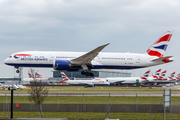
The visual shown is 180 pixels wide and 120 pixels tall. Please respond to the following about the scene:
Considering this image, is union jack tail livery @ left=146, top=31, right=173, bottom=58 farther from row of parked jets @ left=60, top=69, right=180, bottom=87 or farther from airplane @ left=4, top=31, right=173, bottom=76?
row of parked jets @ left=60, top=69, right=180, bottom=87

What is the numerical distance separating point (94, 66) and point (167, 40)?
16.5 meters

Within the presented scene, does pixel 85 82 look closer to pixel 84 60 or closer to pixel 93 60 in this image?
pixel 93 60

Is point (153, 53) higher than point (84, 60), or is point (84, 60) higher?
point (153, 53)

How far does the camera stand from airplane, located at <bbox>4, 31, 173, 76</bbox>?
46156 mm

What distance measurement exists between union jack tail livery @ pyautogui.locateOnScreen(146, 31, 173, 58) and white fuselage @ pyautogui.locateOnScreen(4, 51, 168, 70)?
5.56ft

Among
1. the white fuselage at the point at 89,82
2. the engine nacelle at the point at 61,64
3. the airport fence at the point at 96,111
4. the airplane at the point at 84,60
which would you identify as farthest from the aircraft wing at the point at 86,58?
the white fuselage at the point at 89,82

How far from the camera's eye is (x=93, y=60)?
1916 inches

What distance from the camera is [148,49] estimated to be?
173 feet

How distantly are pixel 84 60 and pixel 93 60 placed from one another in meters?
2.25

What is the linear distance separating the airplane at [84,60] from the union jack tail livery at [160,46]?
0.47m

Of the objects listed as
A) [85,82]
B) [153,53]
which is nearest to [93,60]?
[153,53]

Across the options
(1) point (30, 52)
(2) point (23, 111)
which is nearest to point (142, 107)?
(2) point (23, 111)

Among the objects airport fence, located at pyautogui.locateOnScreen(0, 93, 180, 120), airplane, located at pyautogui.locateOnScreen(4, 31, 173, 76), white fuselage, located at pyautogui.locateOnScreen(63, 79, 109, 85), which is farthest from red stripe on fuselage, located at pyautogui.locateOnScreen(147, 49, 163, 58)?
white fuselage, located at pyautogui.locateOnScreen(63, 79, 109, 85)

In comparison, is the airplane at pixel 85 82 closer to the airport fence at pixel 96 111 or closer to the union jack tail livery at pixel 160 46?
the union jack tail livery at pixel 160 46
